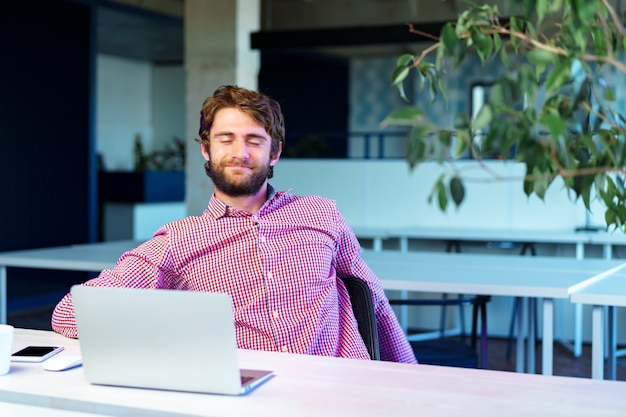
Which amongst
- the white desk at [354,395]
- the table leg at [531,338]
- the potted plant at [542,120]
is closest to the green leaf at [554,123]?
the potted plant at [542,120]

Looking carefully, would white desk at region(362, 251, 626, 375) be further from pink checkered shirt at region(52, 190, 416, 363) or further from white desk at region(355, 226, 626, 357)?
white desk at region(355, 226, 626, 357)

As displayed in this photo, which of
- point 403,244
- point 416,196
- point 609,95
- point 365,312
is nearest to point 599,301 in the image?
point 365,312

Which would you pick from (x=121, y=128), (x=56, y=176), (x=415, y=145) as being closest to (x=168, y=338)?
(x=415, y=145)

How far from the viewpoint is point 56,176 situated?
7.62 meters

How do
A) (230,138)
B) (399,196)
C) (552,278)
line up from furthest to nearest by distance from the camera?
(399,196)
(552,278)
(230,138)

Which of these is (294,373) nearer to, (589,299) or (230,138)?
(230,138)

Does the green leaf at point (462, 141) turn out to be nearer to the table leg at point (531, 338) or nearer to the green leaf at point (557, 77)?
the green leaf at point (557, 77)

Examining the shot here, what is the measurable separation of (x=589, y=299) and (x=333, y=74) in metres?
11.5

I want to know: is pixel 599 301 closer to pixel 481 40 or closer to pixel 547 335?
pixel 547 335

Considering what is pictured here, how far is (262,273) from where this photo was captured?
2.17m

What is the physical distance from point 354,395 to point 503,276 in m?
2.14

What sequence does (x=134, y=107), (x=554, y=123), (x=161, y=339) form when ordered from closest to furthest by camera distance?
(x=554, y=123)
(x=161, y=339)
(x=134, y=107)

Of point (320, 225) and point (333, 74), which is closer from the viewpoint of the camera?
point (320, 225)

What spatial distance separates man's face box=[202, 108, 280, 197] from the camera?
2240mm
